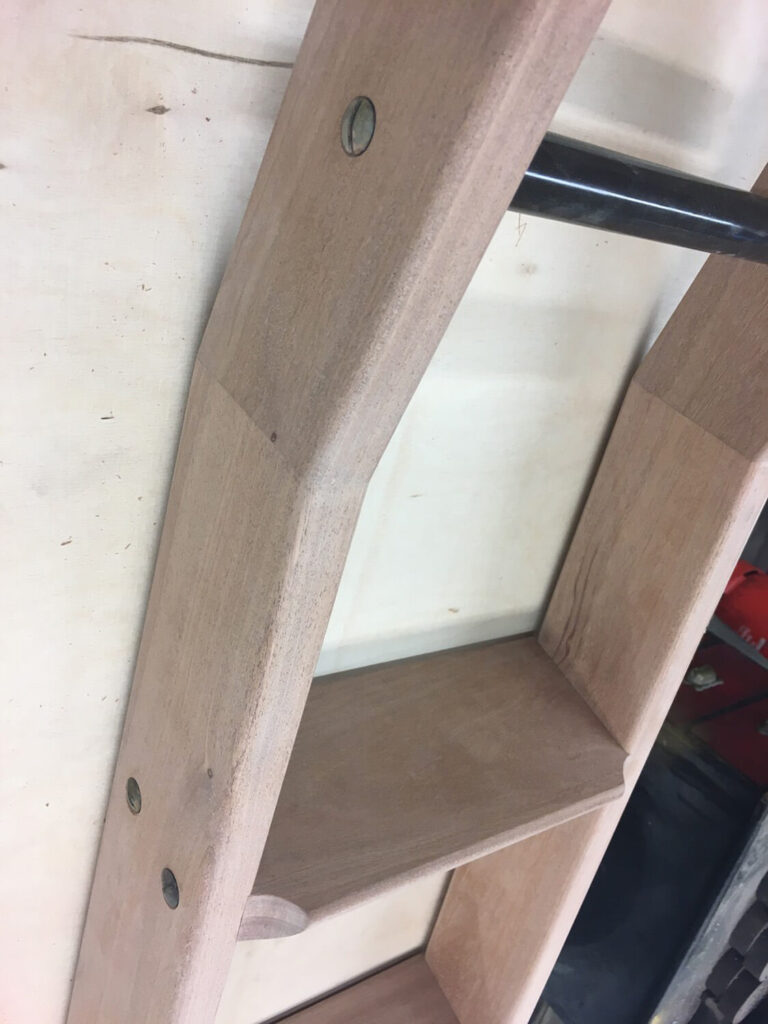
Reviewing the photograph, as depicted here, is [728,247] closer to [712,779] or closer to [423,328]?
[423,328]

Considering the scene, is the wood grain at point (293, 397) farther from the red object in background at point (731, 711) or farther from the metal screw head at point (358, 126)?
the red object in background at point (731, 711)

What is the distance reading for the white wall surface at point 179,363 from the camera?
38cm

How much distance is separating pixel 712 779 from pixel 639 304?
0.55m

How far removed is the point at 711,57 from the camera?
0.55m

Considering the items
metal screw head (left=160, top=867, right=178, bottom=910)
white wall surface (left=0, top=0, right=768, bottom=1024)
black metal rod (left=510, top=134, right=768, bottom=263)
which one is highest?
white wall surface (left=0, top=0, right=768, bottom=1024)

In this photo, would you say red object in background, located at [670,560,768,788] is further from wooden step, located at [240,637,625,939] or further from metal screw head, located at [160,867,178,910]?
metal screw head, located at [160,867,178,910]

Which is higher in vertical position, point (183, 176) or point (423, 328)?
point (183, 176)

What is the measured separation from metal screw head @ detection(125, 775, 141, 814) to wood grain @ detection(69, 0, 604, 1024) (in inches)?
0.4

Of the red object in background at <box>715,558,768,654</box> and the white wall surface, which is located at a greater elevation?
the white wall surface

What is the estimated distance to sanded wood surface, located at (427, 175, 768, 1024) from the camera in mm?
591

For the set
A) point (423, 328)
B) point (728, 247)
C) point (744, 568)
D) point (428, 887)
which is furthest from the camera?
point (744, 568)

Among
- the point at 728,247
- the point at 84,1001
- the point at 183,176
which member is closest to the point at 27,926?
the point at 84,1001

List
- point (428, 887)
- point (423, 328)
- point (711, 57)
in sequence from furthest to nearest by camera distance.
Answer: point (428, 887) → point (711, 57) → point (423, 328)

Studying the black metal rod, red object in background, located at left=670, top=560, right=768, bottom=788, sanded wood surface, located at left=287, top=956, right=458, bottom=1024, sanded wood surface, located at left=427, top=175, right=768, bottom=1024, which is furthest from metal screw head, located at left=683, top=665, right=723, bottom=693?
the black metal rod
